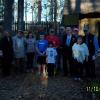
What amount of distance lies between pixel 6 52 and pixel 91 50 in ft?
10.2

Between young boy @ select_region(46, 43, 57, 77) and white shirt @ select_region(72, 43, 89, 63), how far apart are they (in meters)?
0.87

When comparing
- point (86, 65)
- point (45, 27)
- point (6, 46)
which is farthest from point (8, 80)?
point (45, 27)

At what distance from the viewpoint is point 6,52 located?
16234 mm

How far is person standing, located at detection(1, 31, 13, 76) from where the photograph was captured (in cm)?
1620

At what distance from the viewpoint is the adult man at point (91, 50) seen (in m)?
15.3

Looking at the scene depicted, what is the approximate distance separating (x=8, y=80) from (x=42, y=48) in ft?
6.04

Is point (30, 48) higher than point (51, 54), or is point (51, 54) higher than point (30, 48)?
point (30, 48)

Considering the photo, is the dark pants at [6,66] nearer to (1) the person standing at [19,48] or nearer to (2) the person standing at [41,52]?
(1) the person standing at [19,48]

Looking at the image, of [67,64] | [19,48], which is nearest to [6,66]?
[19,48]

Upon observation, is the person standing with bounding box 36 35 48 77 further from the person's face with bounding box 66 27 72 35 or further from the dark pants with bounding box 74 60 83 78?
the dark pants with bounding box 74 60 83 78

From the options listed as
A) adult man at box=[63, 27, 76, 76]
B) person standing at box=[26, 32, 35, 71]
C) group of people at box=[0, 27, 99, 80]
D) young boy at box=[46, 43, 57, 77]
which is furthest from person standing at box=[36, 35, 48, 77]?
adult man at box=[63, 27, 76, 76]

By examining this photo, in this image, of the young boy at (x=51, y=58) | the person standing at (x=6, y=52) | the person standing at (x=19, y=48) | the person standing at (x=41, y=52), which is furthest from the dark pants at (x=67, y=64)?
the person standing at (x=6, y=52)

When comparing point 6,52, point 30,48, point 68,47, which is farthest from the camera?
point 30,48

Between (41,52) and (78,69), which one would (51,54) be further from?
(78,69)
